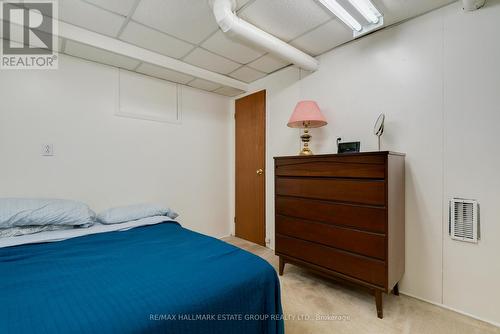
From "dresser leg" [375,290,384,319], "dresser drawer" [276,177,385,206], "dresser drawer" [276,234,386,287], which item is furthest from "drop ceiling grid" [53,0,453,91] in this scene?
"dresser leg" [375,290,384,319]

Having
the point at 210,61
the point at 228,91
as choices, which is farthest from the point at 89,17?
the point at 228,91

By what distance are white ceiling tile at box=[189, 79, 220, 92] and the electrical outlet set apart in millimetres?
1687

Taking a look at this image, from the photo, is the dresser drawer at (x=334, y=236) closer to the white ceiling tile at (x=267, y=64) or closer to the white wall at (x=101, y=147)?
the white wall at (x=101, y=147)

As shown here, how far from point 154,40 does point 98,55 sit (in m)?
0.59

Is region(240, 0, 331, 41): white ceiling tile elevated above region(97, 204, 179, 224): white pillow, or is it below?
above

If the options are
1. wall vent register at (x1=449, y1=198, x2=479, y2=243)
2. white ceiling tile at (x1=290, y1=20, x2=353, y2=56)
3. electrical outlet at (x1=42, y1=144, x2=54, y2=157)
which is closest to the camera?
wall vent register at (x1=449, y1=198, x2=479, y2=243)

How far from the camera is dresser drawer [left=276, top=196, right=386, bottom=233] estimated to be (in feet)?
5.76

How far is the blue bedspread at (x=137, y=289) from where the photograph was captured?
0.84 meters

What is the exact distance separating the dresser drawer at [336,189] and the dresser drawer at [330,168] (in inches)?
1.9

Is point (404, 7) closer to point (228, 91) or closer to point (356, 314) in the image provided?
point (228, 91)

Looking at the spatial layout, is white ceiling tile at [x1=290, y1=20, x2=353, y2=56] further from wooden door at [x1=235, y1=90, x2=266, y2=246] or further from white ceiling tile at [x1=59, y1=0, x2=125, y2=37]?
white ceiling tile at [x1=59, y1=0, x2=125, y2=37]

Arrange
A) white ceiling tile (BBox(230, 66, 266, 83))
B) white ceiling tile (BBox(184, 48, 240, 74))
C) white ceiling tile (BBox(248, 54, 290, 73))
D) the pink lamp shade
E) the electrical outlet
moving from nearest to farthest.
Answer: the electrical outlet < the pink lamp shade < white ceiling tile (BBox(184, 48, 240, 74)) < white ceiling tile (BBox(248, 54, 290, 73)) < white ceiling tile (BBox(230, 66, 266, 83))

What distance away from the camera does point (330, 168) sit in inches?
78.2

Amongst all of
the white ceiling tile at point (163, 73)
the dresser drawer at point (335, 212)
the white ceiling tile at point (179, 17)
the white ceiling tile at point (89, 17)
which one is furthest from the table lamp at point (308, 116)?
the white ceiling tile at point (89, 17)
